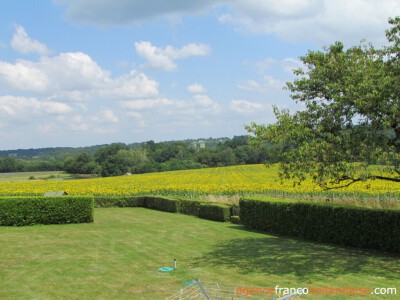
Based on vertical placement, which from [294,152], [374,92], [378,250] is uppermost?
[374,92]

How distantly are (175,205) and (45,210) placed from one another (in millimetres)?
10759

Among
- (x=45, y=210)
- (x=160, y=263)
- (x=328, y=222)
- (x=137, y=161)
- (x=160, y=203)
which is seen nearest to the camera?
(x=160, y=263)

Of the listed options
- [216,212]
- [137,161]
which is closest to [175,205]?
[216,212]

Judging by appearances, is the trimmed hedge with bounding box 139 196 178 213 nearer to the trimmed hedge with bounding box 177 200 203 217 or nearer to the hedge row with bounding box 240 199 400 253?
the trimmed hedge with bounding box 177 200 203 217

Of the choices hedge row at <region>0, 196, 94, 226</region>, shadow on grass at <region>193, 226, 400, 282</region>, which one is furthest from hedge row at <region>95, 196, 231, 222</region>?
shadow on grass at <region>193, 226, 400, 282</region>

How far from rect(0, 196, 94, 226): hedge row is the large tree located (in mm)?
13800

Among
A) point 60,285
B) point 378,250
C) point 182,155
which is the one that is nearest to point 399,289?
point 378,250

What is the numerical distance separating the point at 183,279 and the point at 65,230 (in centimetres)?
1204

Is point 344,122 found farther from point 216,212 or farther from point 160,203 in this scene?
point 160,203

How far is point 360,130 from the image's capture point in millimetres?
12984

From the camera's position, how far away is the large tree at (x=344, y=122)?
12234 millimetres

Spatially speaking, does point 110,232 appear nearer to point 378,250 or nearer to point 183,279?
point 183,279

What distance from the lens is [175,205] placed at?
103 feet

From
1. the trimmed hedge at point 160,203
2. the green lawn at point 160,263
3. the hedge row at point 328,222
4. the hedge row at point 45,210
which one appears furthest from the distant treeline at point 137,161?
the green lawn at point 160,263
